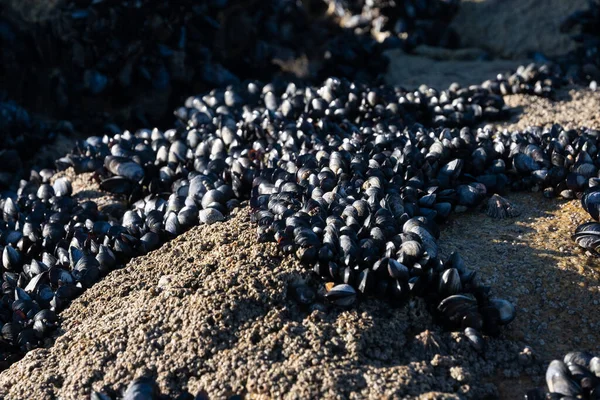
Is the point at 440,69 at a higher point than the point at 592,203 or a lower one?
lower

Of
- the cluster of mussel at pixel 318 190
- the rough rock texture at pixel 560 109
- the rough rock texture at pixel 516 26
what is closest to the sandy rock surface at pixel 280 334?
the cluster of mussel at pixel 318 190

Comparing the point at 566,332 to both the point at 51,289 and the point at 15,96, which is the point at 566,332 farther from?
the point at 15,96

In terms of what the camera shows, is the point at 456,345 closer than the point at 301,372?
No

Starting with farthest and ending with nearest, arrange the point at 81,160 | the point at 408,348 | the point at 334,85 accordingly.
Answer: the point at 334,85 → the point at 81,160 → the point at 408,348

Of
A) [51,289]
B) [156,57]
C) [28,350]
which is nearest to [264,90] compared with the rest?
[156,57]

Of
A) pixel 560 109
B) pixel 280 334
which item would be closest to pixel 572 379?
pixel 280 334

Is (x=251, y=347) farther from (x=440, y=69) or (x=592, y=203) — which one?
(x=440, y=69)

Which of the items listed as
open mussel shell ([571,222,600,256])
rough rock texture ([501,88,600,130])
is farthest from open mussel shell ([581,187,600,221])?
rough rock texture ([501,88,600,130])
